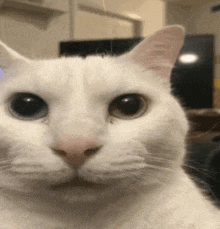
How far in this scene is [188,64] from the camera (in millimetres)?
403

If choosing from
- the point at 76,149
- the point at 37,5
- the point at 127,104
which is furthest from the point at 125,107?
the point at 37,5

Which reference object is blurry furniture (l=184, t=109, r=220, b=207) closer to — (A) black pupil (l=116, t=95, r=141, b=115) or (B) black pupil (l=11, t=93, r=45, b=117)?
(A) black pupil (l=116, t=95, r=141, b=115)

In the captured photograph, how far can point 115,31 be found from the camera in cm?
39

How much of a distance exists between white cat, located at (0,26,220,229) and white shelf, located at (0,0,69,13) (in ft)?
0.23

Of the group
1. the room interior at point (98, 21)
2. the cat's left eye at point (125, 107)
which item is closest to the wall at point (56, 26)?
the room interior at point (98, 21)

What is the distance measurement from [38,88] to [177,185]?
266mm

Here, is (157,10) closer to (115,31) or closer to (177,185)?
(115,31)

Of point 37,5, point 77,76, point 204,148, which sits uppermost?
point 37,5

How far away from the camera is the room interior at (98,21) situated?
366 millimetres

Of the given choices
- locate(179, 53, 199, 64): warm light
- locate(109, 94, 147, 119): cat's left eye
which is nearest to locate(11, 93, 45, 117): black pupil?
locate(109, 94, 147, 119): cat's left eye

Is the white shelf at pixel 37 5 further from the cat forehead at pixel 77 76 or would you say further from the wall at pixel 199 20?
the wall at pixel 199 20

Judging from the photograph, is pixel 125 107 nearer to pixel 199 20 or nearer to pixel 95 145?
→ pixel 95 145

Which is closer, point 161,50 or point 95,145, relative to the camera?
point 95,145

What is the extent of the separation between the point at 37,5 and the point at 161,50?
0.21 metres
